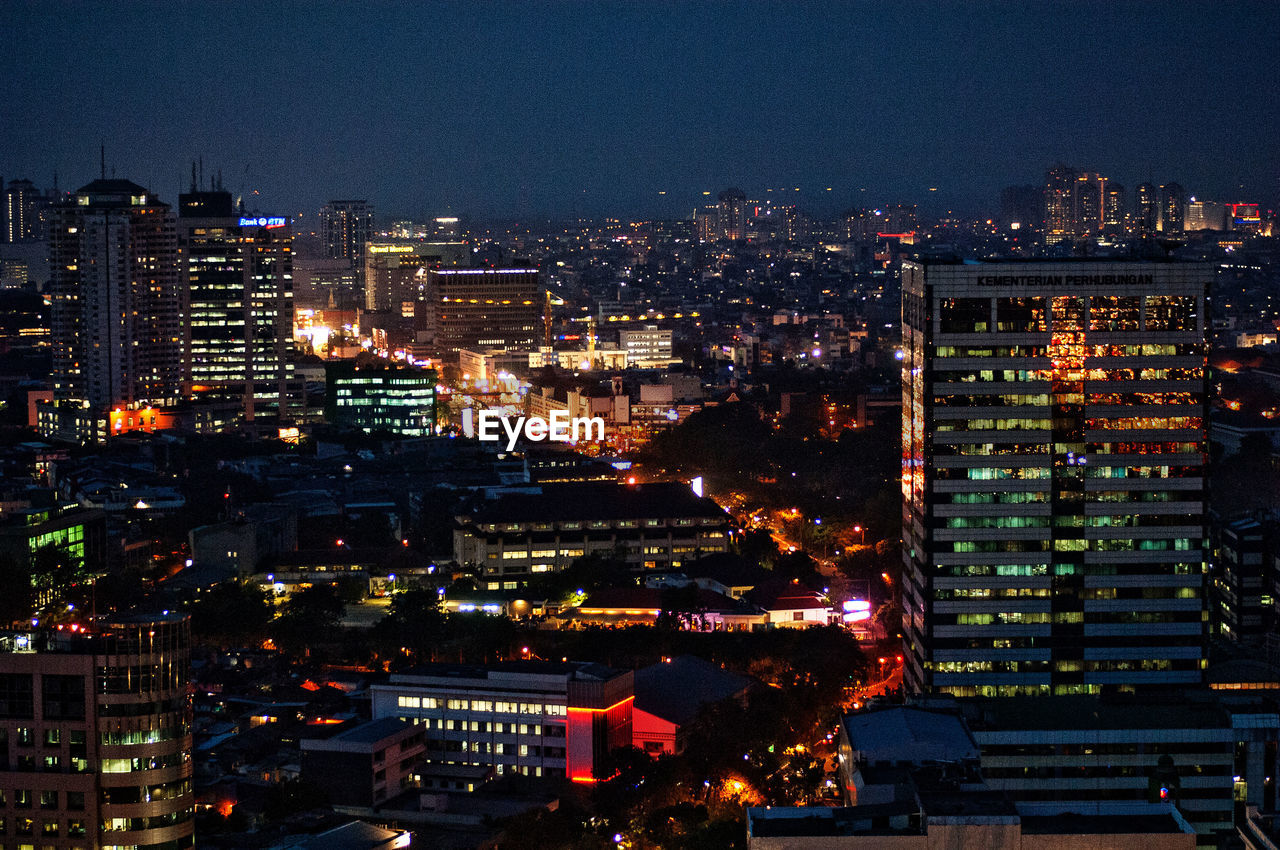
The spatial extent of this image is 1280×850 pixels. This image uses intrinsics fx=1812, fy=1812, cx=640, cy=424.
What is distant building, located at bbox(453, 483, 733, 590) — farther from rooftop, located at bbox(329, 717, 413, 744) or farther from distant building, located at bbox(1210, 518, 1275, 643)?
rooftop, located at bbox(329, 717, 413, 744)

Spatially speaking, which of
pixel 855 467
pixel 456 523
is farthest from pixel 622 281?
pixel 456 523

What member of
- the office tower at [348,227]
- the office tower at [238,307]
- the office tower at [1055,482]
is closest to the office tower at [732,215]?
the office tower at [348,227]

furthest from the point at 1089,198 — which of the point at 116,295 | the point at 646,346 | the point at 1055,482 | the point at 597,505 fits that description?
the point at 1055,482

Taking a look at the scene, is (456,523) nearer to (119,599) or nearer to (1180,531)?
(119,599)

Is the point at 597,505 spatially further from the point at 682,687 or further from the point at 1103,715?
the point at 1103,715

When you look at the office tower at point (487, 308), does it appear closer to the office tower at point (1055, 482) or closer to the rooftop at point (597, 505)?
the rooftop at point (597, 505)
